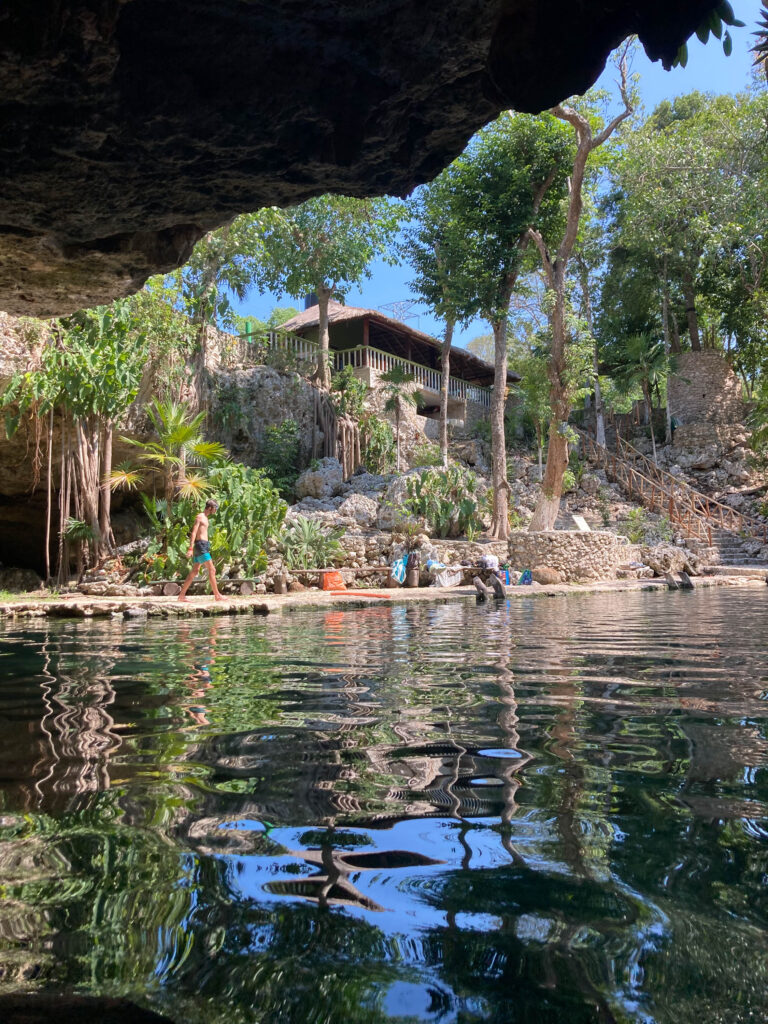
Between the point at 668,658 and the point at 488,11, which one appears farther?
the point at 668,658

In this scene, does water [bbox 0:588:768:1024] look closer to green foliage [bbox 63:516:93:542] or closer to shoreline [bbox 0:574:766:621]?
shoreline [bbox 0:574:766:621]

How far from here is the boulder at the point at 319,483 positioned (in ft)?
68.5

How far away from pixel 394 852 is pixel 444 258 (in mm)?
20971

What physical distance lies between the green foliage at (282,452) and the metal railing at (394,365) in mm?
4242

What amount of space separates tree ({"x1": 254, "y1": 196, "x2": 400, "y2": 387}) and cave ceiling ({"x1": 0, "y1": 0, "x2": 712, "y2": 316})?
63.6ft

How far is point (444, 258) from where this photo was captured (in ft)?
67.5

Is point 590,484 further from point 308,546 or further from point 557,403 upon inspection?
point 308,546

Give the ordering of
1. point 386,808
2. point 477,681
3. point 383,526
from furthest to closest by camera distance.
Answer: point 383,526, point 477,681, point 386,808

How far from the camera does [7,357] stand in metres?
12.1

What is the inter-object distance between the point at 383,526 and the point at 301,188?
14991 millimetres

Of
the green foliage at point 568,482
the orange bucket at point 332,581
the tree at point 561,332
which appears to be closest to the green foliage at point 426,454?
the green foliage at point 568,482

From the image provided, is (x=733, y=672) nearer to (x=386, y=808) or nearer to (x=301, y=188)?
(x=386, y=808)

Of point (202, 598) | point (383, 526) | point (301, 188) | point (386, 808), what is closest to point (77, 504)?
point (202, 598)

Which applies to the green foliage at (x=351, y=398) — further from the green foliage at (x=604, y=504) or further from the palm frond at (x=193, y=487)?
the palm frond at (x=193, y=487)
